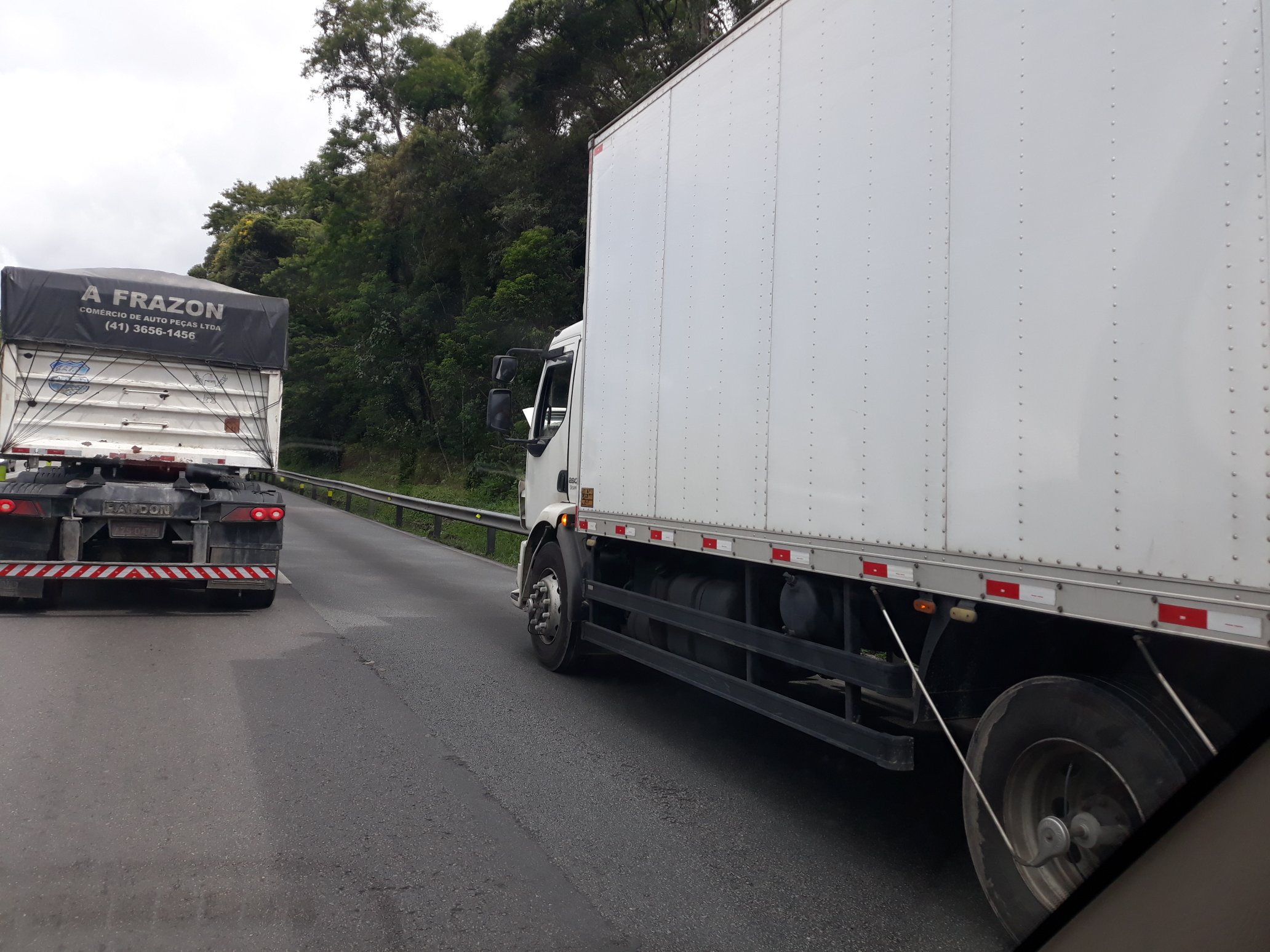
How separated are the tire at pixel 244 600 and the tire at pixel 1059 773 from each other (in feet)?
27.1

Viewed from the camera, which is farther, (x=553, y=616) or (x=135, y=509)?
(x=135, y=509)

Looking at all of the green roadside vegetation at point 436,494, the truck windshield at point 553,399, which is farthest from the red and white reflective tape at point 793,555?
the green roadside vegetation at point 436,494

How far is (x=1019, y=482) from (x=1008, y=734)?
901 mm

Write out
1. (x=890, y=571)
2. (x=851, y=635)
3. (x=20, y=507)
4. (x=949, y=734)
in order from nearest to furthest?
(x=949, y=734)
(x=890, y=571)
(x=851, y=635)
(x=20, y=507)

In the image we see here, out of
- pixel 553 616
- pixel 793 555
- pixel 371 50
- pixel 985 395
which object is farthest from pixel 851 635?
pixel 371 50

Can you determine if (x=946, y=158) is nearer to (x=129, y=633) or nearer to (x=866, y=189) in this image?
(x=866, y=189)

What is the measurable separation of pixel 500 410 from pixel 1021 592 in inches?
227

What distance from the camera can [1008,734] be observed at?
12.2 ft

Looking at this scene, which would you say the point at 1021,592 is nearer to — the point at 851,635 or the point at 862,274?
the point at 851,635

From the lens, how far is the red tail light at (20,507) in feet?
30.6

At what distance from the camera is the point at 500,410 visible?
344 inches

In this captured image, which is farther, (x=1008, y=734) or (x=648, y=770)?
(x=648, y=770)

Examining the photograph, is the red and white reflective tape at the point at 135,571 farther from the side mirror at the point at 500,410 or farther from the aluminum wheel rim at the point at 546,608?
the aluminum wheel rim at the point at 546,608

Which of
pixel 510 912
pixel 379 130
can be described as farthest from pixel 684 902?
pixel 379 130
